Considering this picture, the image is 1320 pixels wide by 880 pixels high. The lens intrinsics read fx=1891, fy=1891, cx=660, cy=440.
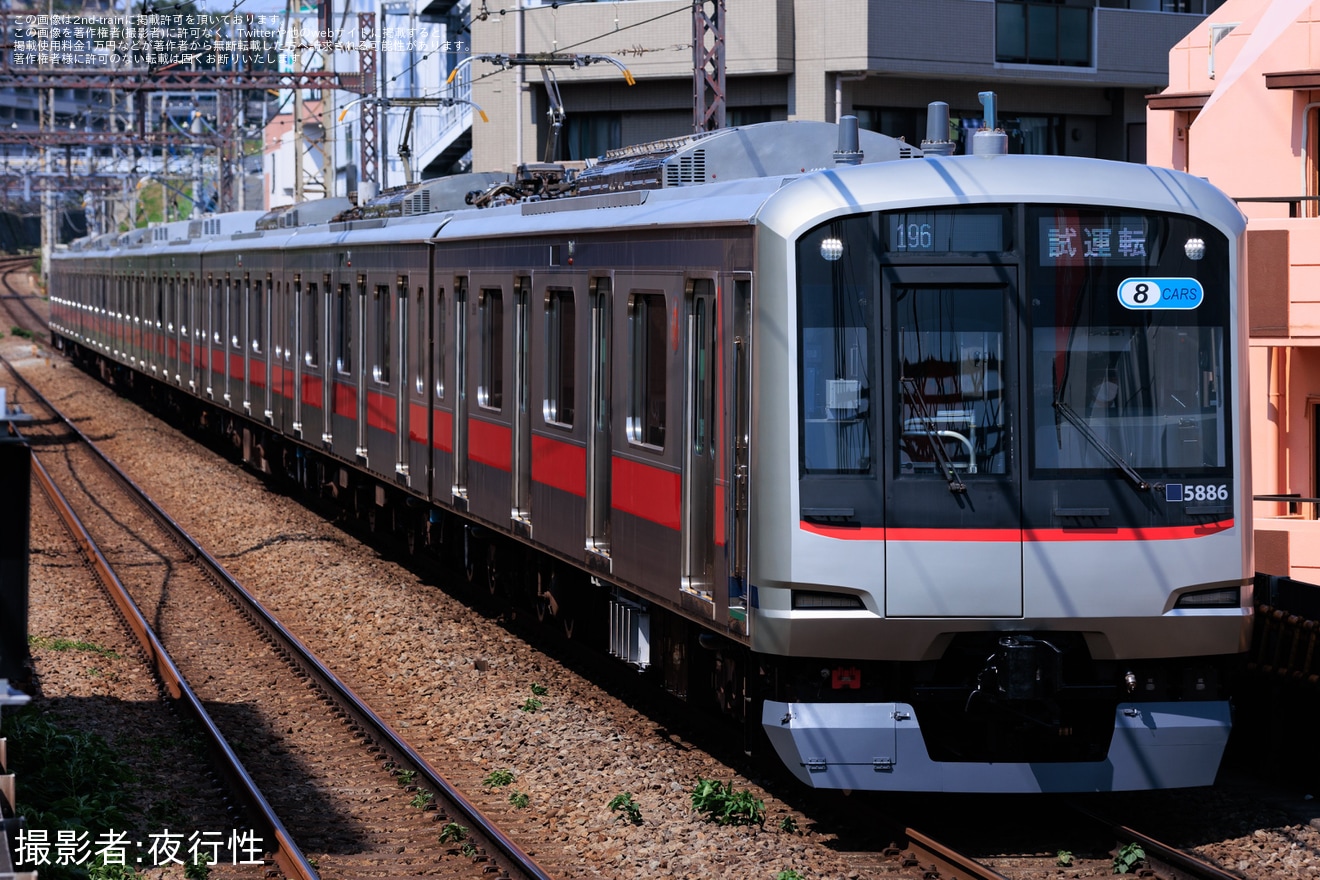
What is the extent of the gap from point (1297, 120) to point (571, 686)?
22.3 ft

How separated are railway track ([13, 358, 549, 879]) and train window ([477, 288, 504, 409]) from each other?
204 centimetres

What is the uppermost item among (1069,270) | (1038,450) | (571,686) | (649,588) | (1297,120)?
(1297,120)

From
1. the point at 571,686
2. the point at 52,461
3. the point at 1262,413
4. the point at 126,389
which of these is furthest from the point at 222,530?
the point at 126,389

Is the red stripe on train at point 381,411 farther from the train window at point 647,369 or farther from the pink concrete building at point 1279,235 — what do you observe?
the pink concrete building at point 1279,235

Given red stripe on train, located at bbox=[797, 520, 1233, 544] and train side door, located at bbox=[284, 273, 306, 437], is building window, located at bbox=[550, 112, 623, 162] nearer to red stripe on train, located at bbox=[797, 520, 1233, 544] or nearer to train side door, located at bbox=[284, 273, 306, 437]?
train side door, located at bbox=[284, 273, 306, 437]

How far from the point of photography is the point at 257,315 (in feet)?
70.4

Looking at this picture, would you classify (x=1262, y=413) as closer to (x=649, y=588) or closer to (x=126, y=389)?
(x=649, y=588)

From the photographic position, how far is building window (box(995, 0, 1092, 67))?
27.8 metres

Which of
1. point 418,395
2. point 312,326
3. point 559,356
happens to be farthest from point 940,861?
point 312,326

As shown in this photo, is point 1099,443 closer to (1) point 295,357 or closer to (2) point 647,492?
(2) point 647,492

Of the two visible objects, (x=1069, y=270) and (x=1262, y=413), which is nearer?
(x=1069, y=270)

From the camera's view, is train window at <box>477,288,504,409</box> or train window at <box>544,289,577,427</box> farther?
train window at <box>477,288,504,409</box>

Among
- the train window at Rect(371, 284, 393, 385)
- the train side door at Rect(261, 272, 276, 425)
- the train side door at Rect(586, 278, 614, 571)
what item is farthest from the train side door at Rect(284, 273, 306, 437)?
the train side door at Rect(586, 278, 614, 571)

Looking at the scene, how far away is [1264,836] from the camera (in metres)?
7.86
